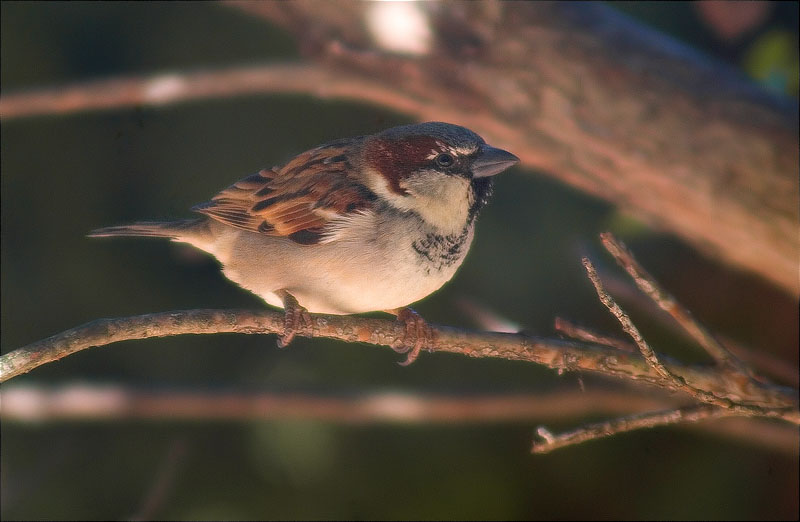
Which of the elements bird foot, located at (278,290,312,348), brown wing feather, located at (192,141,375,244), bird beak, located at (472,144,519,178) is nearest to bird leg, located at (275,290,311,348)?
bird foot, located at (278,290,312,348)

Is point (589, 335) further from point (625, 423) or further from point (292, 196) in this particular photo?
point (292, 196)

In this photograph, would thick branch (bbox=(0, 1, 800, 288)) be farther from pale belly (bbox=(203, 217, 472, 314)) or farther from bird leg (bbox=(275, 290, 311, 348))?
bird leg (bbox=(275, 290, 311, 348))

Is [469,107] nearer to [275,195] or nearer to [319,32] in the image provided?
[319,32]

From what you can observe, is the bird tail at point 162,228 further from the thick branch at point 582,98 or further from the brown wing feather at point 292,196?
the thick branch at point 582,98

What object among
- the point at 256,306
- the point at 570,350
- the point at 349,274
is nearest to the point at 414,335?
the point at 349,274

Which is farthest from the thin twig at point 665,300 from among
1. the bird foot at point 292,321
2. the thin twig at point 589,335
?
the bird foot at point 292,321
